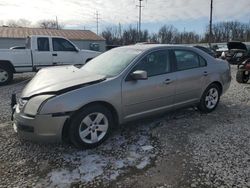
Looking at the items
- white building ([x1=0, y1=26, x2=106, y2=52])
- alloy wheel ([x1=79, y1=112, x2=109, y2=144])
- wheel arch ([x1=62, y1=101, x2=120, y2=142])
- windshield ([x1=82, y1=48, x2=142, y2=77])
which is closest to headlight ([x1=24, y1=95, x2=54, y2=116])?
wheel arch ([x1=62, y1=101, x2=120, y2=142])

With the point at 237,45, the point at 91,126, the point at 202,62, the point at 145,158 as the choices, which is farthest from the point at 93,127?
the point at 237,45

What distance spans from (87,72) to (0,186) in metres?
2.37

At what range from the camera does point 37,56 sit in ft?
35.8

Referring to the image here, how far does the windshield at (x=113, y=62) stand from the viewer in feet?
15.3

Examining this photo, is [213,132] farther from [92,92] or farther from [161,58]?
[92,92]

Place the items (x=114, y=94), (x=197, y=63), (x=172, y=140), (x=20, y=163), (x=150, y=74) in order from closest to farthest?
(x=20, y=163)
(x=114, y=94)
(x=172, y=140)
(x=150, y=74)
(x=197, y=63)

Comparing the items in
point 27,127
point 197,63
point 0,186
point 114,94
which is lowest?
point 0,186

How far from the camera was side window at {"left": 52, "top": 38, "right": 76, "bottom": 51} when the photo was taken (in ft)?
37.2

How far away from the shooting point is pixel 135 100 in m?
4.59

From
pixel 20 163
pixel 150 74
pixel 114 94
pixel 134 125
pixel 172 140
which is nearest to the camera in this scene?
pixel 20 163

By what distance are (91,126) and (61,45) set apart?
8050mm

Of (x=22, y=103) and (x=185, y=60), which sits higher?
(x=185, y=60)

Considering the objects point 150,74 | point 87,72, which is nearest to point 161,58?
point 150,74

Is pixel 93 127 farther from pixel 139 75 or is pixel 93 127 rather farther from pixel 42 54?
pixel 42 54
